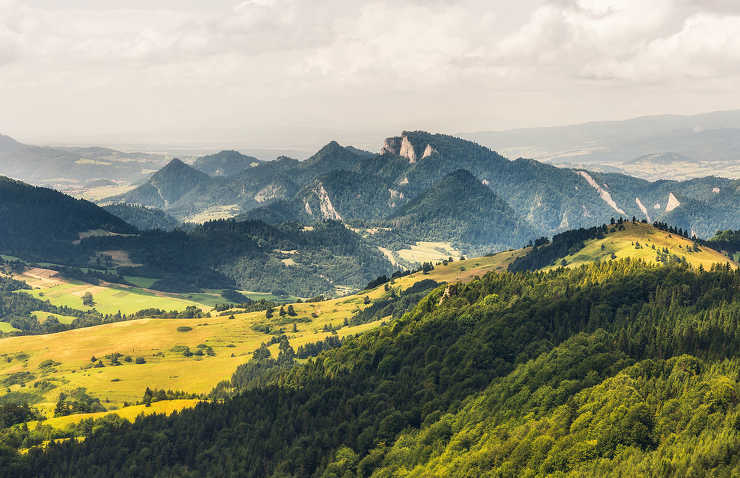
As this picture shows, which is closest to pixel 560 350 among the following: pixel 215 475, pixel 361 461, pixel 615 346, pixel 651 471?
pixel 615 346

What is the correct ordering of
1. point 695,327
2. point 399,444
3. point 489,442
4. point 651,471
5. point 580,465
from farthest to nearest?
point 695,327 → point 399,444 → point 489,442 → point 580,465 → point 651,471

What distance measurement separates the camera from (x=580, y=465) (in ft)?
383

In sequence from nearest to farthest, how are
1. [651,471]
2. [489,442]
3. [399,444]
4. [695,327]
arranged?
[651,471]
[489,442]
[399,444]
[695,327]

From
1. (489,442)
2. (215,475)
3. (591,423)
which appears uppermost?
(591,423)

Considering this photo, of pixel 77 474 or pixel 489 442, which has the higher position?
pixel 489 442

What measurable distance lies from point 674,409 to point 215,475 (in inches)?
5340

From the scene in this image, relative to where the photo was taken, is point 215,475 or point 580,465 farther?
point 215,475

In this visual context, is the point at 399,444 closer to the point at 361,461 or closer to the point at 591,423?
the point at 361,461

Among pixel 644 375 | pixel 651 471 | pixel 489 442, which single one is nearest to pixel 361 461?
pixel 489 442

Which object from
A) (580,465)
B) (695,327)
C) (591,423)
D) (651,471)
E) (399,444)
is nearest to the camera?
(651,471)

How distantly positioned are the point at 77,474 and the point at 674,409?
172m

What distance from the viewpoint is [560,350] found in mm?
185750

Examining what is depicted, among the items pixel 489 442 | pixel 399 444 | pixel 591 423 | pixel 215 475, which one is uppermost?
pixel 591 423

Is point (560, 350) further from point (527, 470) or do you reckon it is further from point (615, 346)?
point (527, 470)
